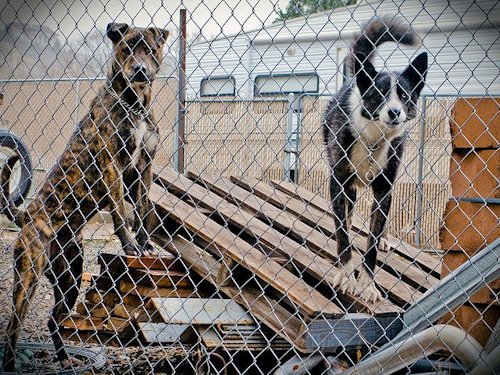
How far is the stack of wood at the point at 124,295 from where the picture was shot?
13.5 ft

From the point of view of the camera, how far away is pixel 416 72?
151 inches

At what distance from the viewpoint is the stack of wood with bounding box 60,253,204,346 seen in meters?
4.10

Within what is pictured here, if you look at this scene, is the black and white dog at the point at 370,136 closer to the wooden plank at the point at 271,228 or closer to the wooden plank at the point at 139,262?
the wooden plank at the point at 271,228

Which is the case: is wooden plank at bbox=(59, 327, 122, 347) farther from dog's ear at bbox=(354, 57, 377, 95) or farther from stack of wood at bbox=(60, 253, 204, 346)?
dog's ear at bbox=(354, 57, 377, 95)

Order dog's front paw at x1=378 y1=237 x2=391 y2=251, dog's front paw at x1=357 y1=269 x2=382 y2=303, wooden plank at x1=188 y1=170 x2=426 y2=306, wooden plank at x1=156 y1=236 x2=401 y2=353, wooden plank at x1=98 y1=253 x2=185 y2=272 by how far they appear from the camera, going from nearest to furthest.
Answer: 1. wooden plank at x1=156 y1=236 x2=401 y2=353
2. dog's front paw at x1=357 y1=269 x2=382 y2=303
3. wooden plank at x1=188 y1=170 x2=426 y2=306
4. wooden plank at x1=98 y1=253 x2=185 y2=272
5. dog's front paw at x1=378 y1=237 x2=391 y2=251

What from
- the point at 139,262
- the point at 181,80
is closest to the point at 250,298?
the point at 139,262

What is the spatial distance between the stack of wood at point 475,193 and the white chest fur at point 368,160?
107 centimetres

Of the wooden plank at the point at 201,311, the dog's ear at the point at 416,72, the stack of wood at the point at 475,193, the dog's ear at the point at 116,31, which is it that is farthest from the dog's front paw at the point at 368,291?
the dog's ear at the point at 116,31

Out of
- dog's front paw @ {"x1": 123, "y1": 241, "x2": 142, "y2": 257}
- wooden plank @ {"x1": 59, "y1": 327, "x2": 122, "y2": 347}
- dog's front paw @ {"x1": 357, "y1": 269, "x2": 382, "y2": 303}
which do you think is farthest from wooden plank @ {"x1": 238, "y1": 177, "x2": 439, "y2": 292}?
wooden plank @ {"x1": 59, "y1": 327, "x2": 122, "y2": 347}

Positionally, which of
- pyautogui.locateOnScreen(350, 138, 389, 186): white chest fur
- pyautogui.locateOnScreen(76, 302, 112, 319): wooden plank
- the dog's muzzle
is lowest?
pyautogui.locateOnScreen(76, 302, 112, 319): wooden plank

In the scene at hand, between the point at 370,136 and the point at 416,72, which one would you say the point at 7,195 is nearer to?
the point at 370,136

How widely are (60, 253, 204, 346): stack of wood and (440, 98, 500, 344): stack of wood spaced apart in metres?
1.67

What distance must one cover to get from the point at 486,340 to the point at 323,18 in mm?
9963

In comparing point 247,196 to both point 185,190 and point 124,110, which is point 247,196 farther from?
point 124,110
